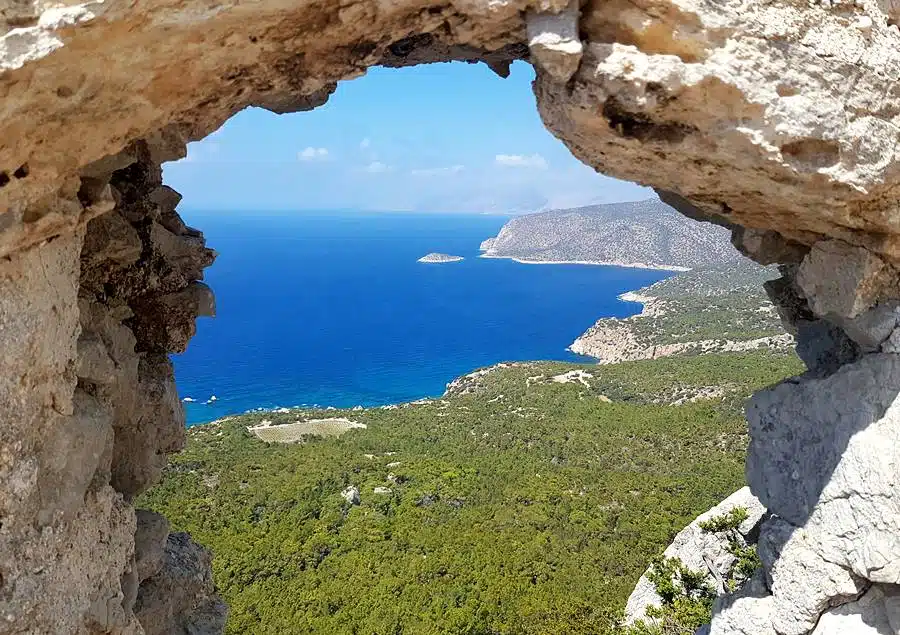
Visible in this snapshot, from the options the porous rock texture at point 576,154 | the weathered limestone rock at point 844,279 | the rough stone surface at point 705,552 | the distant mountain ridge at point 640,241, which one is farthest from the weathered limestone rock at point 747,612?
the distant mountain ridge at point 640,241

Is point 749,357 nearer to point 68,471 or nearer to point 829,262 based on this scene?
point 829,262

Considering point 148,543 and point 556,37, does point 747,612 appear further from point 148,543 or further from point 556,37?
point 148,543

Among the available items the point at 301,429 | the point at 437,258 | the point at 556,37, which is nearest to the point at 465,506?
the point at 301,429

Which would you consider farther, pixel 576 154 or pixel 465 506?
pixel 465 506

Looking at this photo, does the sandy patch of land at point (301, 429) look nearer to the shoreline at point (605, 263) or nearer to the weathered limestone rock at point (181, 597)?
the weathered limestone rock at point (181, 597)

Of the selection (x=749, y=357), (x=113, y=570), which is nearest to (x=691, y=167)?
(x=113, y=570)

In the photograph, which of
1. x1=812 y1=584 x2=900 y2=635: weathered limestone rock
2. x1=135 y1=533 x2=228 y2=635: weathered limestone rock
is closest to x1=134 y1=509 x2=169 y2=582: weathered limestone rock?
x1=135 y1=533 x2=228 y2=635: weathered limestone rock
